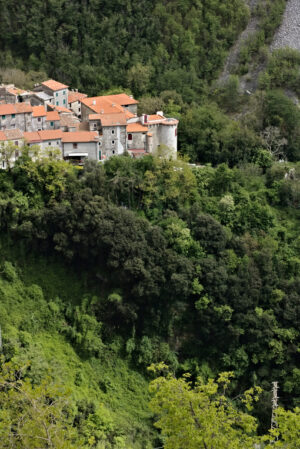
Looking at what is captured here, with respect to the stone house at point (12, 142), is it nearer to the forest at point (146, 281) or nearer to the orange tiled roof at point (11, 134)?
the orange tiled roof at point (11, 134)

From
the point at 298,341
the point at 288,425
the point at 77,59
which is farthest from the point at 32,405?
the point at 77,59

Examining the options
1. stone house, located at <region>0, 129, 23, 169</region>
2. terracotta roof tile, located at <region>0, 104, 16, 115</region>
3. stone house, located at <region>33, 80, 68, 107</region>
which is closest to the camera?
stone house, located at <region>0, 129, 23, 169</region>

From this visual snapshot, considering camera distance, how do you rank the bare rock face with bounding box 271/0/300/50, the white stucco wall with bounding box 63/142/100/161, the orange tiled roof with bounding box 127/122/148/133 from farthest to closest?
the bare rock face with bounding box 271/0/300/50
the orange tiled roof with bounding box 127/122/148/133
the white stucco wall with bounding box 63/142/100/161

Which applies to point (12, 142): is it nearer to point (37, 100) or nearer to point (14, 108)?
point (14, 108)

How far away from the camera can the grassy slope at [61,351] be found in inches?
1342

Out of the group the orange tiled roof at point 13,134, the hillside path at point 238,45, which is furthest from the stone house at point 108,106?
the hillside path at point 238,45

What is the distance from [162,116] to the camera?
46250 mm

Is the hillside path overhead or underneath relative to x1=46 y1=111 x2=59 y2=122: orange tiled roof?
overhead

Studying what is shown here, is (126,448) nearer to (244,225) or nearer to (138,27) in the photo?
(244,225)

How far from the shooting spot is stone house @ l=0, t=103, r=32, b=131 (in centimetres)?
4194

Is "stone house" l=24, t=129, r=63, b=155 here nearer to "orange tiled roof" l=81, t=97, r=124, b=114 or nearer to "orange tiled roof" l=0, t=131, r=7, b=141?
"orange tiled roof" l=0, t=131, r=7, b=141

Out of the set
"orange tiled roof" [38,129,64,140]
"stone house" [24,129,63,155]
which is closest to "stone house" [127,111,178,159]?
"orange tiled roof" [38,129,64,140]

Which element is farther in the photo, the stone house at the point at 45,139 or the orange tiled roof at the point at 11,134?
the stone house at the point at 45,139

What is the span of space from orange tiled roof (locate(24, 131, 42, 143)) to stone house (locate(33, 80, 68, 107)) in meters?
6.61
